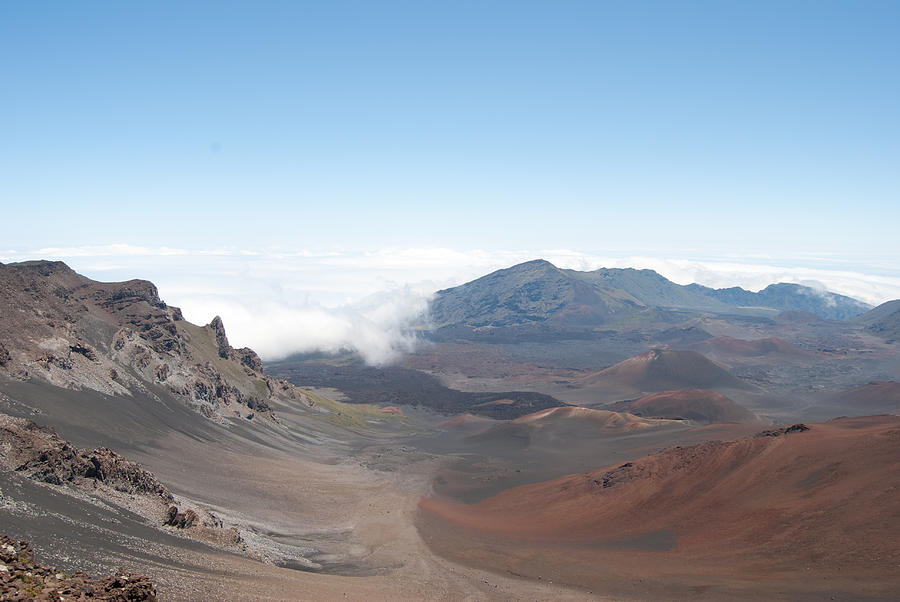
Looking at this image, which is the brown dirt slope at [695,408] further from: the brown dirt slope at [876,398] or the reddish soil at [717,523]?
the reddish soil at [717,523]

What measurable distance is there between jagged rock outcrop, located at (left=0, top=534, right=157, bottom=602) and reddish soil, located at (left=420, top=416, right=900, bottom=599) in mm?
31062

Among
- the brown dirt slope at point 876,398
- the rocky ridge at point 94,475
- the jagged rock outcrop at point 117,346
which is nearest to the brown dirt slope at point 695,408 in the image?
the brown dirt slope at point 876,398

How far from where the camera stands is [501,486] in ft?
280

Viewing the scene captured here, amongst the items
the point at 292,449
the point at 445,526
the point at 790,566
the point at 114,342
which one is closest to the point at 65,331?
the point at 114,342

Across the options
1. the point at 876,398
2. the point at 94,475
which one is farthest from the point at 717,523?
the point at 876,398

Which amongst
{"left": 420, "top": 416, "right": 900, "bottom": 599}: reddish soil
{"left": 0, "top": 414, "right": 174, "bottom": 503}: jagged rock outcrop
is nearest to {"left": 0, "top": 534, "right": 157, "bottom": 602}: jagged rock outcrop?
{"left": 0, "top": 414, "right": 174, "bottom": 503}: jagged rock outcrop

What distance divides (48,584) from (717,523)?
4989 cm

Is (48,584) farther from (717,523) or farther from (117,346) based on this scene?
(117,346)

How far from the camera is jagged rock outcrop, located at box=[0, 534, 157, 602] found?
2005cm

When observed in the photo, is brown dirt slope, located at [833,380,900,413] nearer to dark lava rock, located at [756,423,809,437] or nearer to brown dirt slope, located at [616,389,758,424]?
brown dirt slope, located at [616,389,758,424]

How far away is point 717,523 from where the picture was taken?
5081cm

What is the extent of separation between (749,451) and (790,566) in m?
24.7

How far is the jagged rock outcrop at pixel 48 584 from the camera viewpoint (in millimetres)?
20047

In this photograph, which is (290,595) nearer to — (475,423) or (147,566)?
(147,566)
